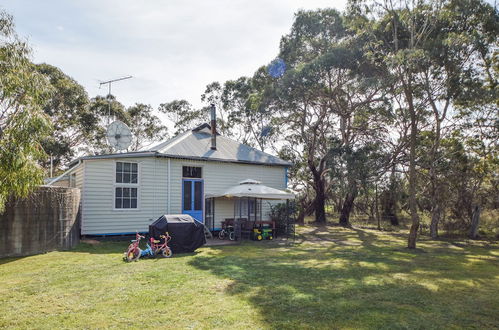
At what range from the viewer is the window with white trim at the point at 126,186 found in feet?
38.4

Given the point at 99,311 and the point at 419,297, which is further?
the point at 419,297

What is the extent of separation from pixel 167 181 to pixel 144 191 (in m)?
0.89

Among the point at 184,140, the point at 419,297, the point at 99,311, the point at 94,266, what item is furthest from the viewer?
the point at 184,140

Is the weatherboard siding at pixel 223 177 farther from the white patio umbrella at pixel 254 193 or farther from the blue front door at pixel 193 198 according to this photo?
the white patio umbrella at pixel 254 193

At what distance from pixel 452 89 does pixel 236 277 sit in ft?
36.4

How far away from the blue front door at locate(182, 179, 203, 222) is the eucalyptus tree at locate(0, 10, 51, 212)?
7.29 metres

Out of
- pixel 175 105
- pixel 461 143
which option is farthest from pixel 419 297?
pixel 175 105

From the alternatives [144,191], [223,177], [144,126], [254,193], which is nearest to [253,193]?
[254,193]

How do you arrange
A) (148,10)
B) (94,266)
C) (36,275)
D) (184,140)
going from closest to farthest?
(36,275), (94,266), (148,10), (184,140)

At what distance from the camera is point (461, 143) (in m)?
15.0

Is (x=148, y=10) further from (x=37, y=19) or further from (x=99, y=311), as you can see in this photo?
(x=99, y=311)

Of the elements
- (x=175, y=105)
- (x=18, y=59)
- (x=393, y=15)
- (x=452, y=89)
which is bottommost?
(x=18, y=59)

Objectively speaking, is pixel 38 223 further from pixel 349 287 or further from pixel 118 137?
pixel 349 287

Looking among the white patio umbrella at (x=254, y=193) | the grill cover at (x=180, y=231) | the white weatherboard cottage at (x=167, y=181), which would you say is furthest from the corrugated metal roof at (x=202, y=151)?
the grill cover at (x=180, y=231)
